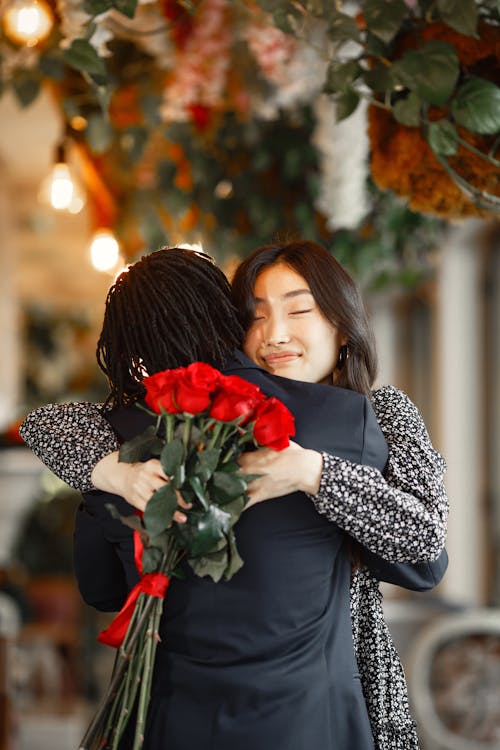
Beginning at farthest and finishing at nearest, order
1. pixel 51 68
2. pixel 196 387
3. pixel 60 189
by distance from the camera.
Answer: pixel 60 189 < pixel 51 68 < pixel 196 387

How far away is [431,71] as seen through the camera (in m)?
1.63

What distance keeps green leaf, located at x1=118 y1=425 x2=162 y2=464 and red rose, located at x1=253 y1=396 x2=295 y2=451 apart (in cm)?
15

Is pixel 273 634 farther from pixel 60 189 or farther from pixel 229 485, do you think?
pixel 60 189

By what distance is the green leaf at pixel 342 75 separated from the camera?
175 centimetres

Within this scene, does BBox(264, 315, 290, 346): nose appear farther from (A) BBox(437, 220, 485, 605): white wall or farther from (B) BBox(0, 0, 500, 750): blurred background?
(A) BBox(437, 220, 485, 605): white wall

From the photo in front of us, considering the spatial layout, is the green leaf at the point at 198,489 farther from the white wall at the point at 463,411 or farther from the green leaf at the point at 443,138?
the white wall at the point at 463,411

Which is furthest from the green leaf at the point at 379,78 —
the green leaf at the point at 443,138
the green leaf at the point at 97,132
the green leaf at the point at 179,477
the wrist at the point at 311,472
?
the green leaf at the point at 97,132

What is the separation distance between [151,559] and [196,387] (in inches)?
9.6

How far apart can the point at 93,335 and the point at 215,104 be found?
8.50 metres

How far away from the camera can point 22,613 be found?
529 centimetres

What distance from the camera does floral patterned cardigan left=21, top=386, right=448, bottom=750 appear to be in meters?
1.33

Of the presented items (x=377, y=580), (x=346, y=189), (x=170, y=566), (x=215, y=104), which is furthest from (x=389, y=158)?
(x=215, y=104)

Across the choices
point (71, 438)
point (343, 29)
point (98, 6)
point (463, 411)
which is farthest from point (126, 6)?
point (463, 411)

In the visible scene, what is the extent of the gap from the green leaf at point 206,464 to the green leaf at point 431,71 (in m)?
0.76
